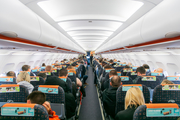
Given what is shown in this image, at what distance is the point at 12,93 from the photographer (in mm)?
2260

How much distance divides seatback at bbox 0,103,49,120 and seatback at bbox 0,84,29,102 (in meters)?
1.05

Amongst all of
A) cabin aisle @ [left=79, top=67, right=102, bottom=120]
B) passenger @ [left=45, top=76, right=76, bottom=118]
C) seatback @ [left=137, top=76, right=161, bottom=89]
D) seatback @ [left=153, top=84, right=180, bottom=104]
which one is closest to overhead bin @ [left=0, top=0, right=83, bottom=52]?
passenger @ [left=45, top=76, right=76, bottom=118]

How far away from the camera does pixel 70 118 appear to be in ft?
10.5

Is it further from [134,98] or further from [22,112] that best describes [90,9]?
[22,112]

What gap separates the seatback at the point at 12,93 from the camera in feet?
7.24

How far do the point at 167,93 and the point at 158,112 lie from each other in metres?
1.18

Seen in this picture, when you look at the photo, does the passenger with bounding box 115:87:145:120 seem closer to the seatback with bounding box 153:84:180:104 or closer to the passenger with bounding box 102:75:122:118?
the seatback with bounding box 153:84:180:104

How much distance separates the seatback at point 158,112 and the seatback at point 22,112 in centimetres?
117

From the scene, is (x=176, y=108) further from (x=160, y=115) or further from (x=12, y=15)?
(x=12, y=15)

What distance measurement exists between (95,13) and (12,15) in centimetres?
216

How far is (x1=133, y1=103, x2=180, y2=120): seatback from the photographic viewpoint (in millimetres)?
1335

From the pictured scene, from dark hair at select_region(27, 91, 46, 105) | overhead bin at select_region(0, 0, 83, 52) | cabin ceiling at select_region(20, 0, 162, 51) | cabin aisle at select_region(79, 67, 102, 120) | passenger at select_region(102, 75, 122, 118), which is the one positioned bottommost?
cabin aisle at select_region(79, 67, 102, 120)

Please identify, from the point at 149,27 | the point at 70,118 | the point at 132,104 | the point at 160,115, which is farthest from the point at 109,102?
the point at 149,27

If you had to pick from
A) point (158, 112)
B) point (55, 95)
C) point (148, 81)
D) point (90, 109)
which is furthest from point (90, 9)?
point (90, 109)
